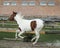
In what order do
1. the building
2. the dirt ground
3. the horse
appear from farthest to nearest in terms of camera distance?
the building, the horse, the dirt ground

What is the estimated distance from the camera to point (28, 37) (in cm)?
1248

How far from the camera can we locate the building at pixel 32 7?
37.1 m

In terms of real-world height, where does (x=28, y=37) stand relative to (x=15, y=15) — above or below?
below

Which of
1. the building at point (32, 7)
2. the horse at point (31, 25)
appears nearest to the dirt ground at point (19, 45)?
the horse at point (31, 25)

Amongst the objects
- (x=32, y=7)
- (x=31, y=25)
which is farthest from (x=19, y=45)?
(x=32, y=7)

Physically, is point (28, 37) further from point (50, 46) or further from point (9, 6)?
point (9, 6)

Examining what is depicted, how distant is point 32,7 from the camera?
37594 mm

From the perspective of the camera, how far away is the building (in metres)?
37.1

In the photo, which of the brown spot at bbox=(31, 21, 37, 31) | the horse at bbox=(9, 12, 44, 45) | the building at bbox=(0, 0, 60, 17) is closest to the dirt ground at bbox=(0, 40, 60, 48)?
the horse at bbox=(9, 12, 44, 45)

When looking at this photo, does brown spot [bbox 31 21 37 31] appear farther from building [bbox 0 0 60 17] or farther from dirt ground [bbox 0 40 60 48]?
building [bbox 0 0 60 17]

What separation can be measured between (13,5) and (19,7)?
0.90 metres

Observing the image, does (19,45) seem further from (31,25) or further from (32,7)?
(32,7)

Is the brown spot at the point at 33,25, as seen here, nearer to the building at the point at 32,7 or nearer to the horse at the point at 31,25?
the horse at the point at 31,25

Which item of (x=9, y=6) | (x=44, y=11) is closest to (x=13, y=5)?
(x=9, y=6)
